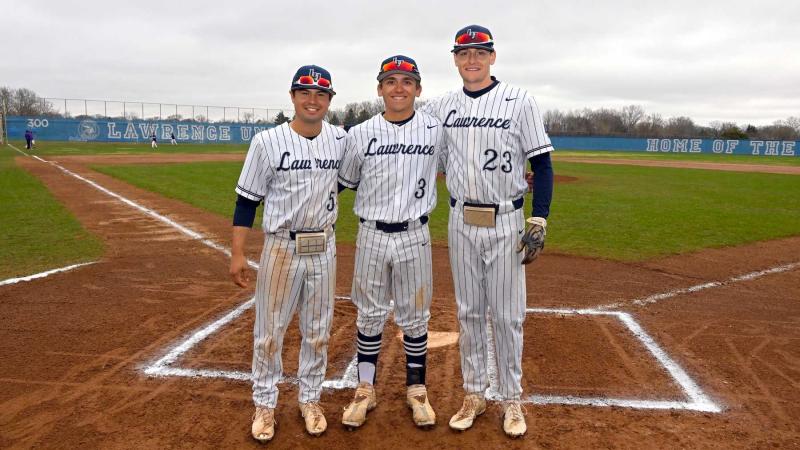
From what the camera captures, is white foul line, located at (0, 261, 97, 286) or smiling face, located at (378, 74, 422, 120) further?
white foul line, located at (0, 261, 97, 286)

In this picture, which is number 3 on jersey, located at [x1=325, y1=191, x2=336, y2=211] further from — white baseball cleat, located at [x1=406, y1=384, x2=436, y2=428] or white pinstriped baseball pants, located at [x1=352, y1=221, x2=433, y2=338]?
white baseball cleat, located at [x1=406, y1=384, x2=436, y2=428]

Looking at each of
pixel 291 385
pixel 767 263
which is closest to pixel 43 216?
pixel 291 385

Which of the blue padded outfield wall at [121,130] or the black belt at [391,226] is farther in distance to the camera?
the blue padded outfield wall at [121,130]

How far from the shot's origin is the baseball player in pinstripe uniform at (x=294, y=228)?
3.05 m

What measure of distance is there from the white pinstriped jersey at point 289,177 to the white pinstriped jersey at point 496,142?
786 mm

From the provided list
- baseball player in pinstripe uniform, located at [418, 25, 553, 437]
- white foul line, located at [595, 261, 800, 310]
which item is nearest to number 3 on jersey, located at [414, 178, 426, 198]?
baseball player in pinstripe uniform, located at [418, 25, 553, 437]

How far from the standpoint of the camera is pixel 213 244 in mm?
8016

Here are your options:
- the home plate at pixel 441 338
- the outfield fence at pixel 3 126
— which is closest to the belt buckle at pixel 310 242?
the home plate at pixel 441 338

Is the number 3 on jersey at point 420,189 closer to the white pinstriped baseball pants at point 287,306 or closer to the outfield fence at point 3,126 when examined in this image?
the white pinstriped baseball pants at point 287,306

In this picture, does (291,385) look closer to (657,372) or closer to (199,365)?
(199,365)

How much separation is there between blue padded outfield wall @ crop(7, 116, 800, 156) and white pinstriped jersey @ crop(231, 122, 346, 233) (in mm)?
51107

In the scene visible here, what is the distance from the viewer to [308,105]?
3.06m

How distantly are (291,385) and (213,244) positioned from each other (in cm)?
483

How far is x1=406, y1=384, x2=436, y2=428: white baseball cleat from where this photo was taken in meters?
3.18
